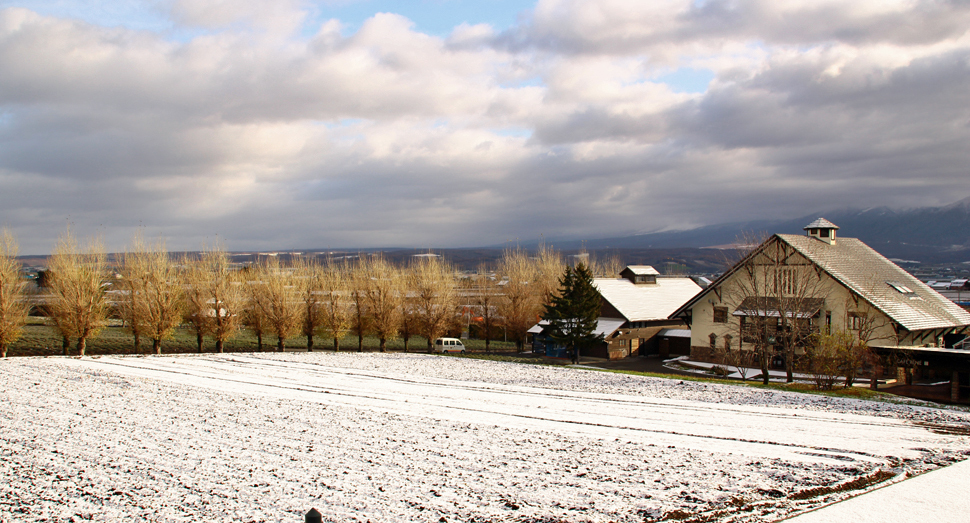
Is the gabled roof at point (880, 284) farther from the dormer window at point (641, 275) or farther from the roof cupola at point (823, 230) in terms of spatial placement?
the dormer window at point (641, 275)

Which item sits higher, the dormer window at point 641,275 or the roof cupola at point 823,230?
the roof cupola at point 823,230

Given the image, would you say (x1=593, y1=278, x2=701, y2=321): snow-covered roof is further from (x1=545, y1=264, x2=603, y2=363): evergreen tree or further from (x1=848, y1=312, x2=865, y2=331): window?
(x1=848, y1=312, x2=865, y2=331): window

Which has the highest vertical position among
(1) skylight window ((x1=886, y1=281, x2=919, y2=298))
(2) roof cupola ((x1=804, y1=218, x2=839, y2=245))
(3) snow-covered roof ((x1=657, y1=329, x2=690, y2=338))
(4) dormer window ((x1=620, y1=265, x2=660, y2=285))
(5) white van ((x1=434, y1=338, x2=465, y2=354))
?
(2) roof cupola ((x1=804, y1=218, x2=839, y2=245))

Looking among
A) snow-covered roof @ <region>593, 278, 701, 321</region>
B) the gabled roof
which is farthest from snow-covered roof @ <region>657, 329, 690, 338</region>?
the gabled roof

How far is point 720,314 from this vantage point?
36188 millimetres

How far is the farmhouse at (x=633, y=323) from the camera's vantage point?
139 feet

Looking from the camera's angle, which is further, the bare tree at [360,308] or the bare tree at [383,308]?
the bare tree at [360,308]

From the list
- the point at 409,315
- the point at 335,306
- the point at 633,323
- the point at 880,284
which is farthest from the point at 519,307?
the point at 880,284

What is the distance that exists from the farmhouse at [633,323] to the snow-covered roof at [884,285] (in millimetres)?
12022

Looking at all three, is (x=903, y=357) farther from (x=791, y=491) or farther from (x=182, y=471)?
(x=182, y=471)

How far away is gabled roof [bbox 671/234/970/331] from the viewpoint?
28797 mm

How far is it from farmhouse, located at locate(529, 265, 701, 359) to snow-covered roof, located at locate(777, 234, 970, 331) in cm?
1202

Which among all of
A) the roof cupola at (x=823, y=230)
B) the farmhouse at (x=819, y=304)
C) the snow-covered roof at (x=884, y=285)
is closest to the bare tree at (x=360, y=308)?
the farmhouse at (x=819, y=304)

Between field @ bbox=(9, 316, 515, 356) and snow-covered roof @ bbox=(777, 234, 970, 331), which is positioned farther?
field @ bbox=(9, 316, 515, 356)
